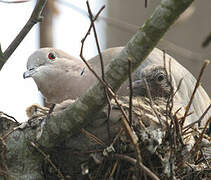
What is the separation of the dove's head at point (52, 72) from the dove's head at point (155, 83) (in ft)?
1.50

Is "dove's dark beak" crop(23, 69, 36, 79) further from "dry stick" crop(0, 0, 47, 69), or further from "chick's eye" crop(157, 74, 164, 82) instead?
"chick's eye" crop(157, 74, 164, 82)

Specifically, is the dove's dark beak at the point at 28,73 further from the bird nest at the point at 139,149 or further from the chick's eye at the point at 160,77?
the chick's eye at the point at 160,77

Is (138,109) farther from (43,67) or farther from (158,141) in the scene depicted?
(43,67)

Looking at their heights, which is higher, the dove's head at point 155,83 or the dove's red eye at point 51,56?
the dove's red eye at point 51,56

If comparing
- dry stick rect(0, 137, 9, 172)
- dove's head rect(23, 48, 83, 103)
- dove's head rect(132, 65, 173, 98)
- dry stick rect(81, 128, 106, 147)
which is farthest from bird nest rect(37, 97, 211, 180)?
dove's head rect(23, 48, 83, 103)

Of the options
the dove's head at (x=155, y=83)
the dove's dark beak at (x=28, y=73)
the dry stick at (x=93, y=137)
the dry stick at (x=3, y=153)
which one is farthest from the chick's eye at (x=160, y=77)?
the dry stick at (x=3, y=153)

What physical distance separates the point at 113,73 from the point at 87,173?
586 millimetres

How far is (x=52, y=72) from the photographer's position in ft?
9.74

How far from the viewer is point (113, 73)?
78.9 inches

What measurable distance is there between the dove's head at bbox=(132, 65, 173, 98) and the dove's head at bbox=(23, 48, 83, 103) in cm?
46

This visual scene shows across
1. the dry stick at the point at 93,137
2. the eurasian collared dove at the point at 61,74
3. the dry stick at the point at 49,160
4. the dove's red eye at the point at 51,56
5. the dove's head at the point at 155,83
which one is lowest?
the dry stick at the point at 49,160

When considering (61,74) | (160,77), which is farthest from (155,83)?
(61,74)

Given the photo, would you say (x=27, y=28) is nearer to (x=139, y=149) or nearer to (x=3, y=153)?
(x=3, y=153)

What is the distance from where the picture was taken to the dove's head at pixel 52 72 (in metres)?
2.94
